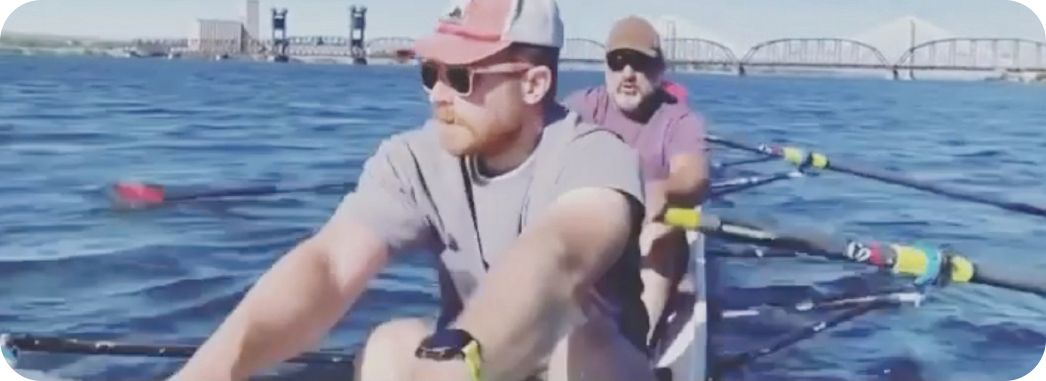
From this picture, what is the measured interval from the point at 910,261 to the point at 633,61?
0.60 meters

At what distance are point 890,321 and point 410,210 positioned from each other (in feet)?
3.72

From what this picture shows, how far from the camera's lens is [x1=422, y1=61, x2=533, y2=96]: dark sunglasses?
2.14 m

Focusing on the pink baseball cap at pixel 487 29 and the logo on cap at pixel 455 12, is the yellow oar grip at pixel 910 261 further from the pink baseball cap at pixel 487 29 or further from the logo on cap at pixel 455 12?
the logo on cap at pixel 455 12

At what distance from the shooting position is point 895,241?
255cm

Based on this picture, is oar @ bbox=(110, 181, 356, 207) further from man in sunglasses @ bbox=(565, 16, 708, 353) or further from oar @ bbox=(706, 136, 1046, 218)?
oar @ bbox=(706, 136, 1046, 218)

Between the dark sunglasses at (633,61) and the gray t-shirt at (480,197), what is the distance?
21 cm

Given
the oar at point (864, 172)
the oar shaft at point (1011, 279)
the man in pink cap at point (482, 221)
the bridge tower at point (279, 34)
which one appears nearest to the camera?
the man in pink cap at point (482, 221)

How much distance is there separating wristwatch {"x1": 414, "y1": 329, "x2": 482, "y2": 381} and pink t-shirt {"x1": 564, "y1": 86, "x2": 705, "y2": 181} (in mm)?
553

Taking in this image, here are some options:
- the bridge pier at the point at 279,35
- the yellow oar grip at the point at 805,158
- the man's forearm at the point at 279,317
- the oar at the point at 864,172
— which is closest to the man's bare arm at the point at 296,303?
the man's forearm at the point at 279,317

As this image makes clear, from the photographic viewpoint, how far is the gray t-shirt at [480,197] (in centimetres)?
213

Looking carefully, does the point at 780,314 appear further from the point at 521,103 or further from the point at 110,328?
the point at 110,328

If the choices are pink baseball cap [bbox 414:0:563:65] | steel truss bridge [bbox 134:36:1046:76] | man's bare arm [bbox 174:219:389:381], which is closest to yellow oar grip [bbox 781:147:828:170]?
steel truss bridge [bbox 134:36:1046:76]

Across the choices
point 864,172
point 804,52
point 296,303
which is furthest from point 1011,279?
point 296,303

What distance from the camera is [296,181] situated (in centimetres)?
249
